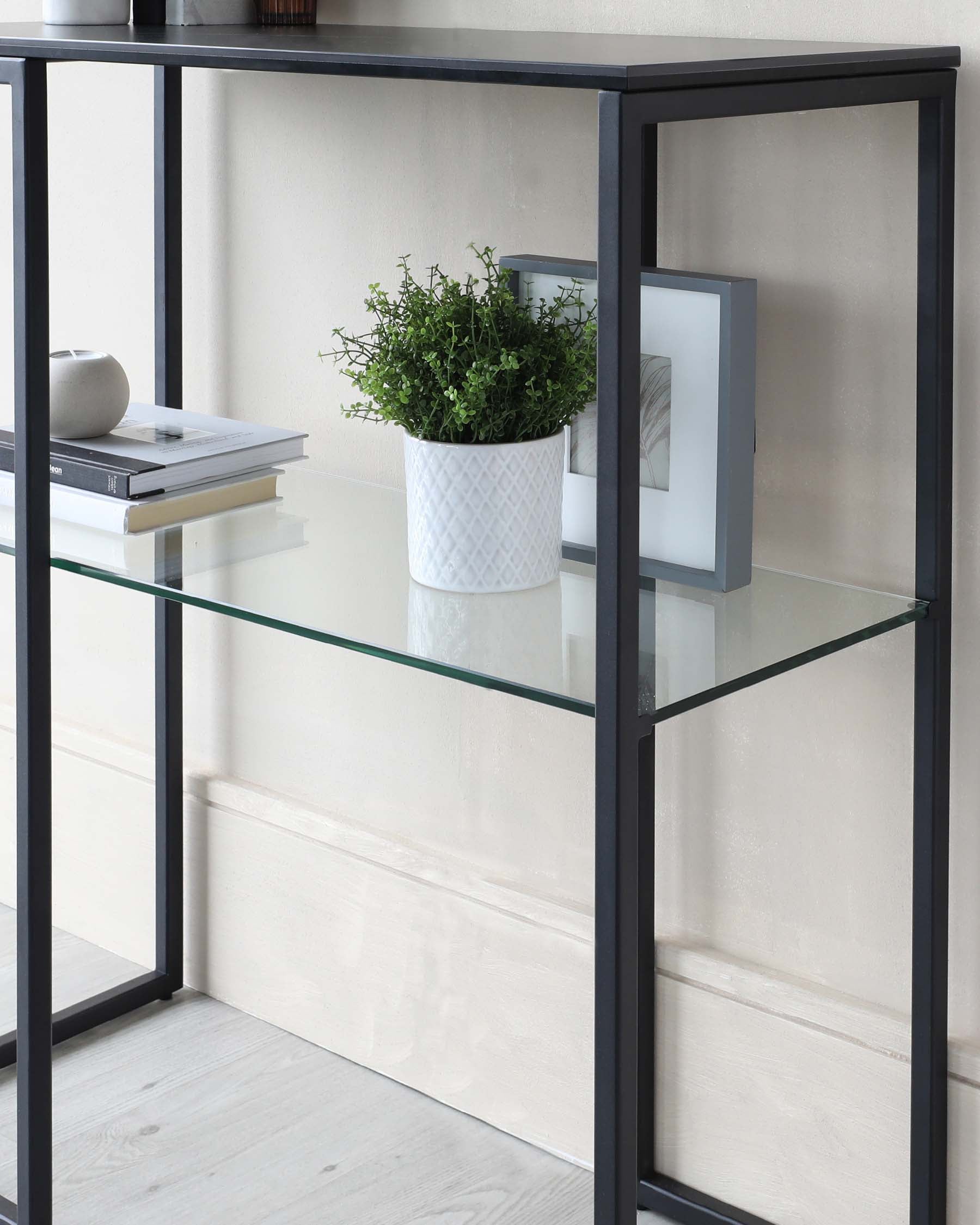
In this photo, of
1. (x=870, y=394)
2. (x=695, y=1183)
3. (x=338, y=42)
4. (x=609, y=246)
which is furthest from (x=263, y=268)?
(x=695, y=1183)

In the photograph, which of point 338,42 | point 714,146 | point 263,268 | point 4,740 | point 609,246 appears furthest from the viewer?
point 4,740

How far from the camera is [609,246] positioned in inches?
33.8

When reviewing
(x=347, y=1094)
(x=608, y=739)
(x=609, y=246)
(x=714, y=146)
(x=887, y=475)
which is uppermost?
(x=714, y=146)

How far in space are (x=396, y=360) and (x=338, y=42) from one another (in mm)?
226

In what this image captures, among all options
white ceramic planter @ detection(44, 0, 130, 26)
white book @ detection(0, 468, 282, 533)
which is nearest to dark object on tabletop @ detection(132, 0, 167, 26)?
white ceramic planter @ detection(44, 0, 130, 26)

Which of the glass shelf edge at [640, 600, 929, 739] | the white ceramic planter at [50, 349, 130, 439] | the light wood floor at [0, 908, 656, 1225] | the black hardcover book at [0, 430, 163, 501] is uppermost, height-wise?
the white ceramic planter at [50, 349, 130, 439]

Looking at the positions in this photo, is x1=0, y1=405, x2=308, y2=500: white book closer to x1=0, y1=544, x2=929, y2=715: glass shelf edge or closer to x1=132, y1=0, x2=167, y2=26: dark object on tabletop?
x1=0, y1=544, x2=929, y2=715: glass shelf edge

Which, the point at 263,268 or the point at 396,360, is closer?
the point at 396,360

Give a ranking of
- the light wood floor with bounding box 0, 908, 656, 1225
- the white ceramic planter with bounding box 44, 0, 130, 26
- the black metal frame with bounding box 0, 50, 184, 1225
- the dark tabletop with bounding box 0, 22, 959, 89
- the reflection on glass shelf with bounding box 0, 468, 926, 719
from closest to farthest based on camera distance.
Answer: the dark tabletop with bounding box 0, 22, 959, 89 < the reflection on glass shelf with bounding box 0, 468, 926, 719 < the black metal frame with bounding box 0, 50, 184, 1225 < the white ceramic planter with bounding box 44, 0, 130, 26 < the light wood floor with bounding box 0, 908, 656, 1225

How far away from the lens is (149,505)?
1335 millimetres

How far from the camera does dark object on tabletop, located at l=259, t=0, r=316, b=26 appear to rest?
52.4 inches

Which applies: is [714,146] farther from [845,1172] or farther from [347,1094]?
[347,1094]

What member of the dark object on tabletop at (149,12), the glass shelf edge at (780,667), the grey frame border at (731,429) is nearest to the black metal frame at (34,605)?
the dark object on tabletop at (149,12)

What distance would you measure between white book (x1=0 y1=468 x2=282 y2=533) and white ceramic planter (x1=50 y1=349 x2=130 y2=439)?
0.07m
